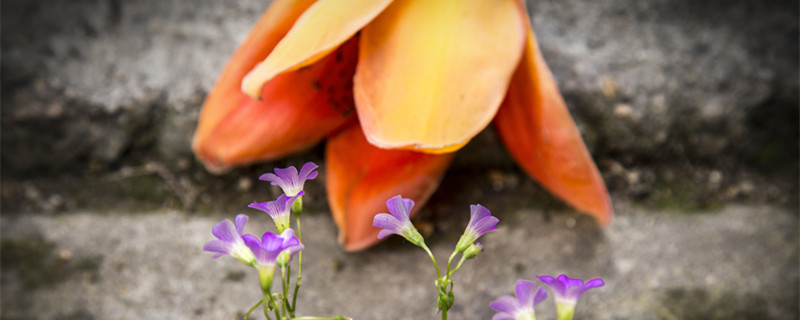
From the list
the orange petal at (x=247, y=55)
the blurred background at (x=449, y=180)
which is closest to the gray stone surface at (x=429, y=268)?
the blurred background at (x=449, y=180)

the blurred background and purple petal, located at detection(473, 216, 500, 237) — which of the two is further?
the blurred background

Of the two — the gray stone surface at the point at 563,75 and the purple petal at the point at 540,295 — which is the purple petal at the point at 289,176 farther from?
the gray stone surface at the point at 563,75

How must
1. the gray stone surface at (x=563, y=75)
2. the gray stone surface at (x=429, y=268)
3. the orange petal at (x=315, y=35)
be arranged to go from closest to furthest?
1. the orange petal at (x=315, y=35)
2. the gray stone surface at (x=429, y=268)
3. the gray stone surface at (x=563, y=75)

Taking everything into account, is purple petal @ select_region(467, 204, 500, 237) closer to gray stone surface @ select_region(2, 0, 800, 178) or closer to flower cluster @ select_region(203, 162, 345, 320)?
flower cluster @ select_region(203, 162, 345, 320)

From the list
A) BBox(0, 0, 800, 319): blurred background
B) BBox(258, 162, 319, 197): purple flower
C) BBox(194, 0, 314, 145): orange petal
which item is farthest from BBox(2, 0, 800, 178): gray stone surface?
BBox(258, 162, 319, 197): purple flower

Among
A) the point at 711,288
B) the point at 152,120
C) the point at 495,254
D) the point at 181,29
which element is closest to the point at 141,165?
the point at 152,120

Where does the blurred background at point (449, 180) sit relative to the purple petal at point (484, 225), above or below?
below

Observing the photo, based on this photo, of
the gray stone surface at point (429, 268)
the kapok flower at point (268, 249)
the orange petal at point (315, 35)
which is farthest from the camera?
the gray stone surface at point (429, 268)

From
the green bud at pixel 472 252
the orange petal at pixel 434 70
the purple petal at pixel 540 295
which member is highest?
the purple petal at pixel 540 295

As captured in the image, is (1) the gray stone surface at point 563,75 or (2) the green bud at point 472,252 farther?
(1) the gray stone surface at point 563,75
